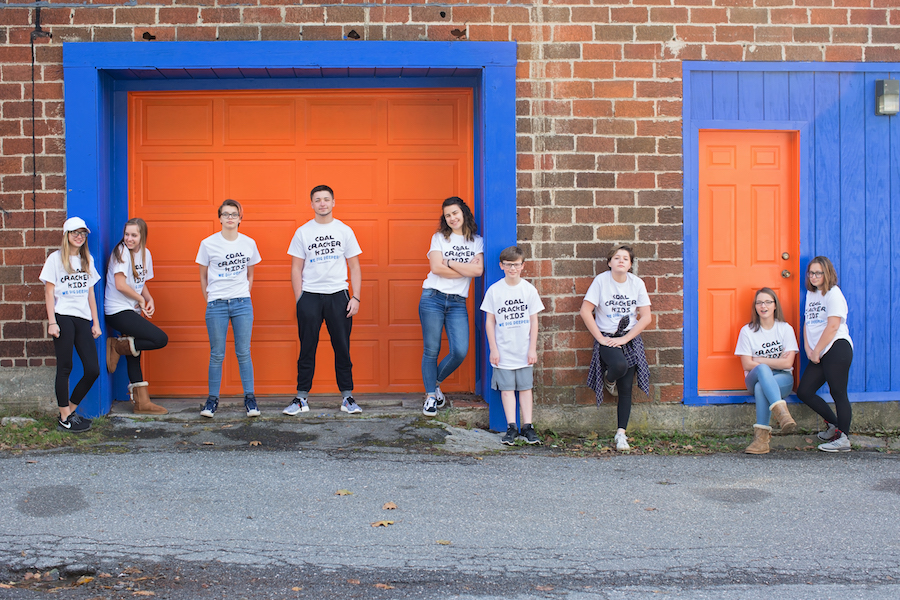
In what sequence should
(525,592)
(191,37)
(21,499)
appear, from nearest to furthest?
(525,592)
(21,499)
(191,37)

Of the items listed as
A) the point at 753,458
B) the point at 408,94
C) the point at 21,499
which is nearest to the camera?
the point at 21,499

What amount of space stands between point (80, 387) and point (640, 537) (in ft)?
14.6

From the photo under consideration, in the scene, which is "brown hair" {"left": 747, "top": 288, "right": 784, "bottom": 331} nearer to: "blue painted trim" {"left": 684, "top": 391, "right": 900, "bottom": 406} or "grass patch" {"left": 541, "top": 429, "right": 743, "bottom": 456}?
"blue painted trim" {"left": 684, "top": 391, "right": 900, "bottom": 406}

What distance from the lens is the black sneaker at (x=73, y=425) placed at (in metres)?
5.76

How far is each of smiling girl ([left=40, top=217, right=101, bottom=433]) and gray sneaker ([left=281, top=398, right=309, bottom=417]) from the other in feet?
5.03

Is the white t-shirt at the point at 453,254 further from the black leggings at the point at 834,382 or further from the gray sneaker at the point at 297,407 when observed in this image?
the black leggings at the point at 834,382

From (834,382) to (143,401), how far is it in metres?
5.77

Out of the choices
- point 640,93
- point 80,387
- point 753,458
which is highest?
point 640,93

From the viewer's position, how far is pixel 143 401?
20.2 ft

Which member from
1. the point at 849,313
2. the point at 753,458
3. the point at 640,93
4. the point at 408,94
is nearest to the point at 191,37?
the point at 408,94

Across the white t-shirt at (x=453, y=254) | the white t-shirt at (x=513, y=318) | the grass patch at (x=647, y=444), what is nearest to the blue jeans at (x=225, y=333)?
the white t-shirt at (x=453, y=254)

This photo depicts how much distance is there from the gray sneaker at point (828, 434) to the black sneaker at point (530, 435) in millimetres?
2459

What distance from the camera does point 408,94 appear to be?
6793 mm

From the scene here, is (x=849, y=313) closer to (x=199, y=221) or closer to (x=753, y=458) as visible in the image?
(x=753, y=458)
